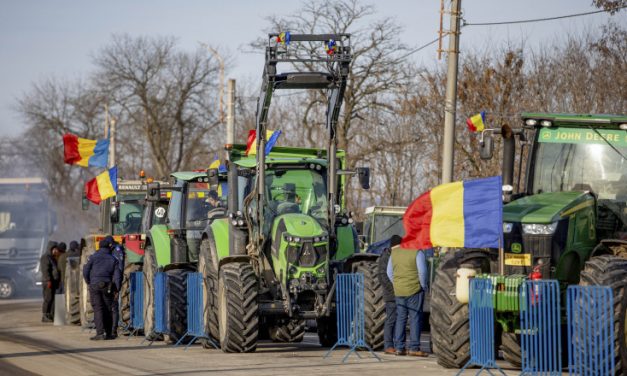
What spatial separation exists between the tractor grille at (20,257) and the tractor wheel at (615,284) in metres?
33.5

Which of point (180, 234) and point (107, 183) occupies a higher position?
point (107, 183)

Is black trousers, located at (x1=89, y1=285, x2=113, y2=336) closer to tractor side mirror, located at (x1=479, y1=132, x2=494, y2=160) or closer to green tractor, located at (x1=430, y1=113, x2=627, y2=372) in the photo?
green tractor, located at (x1=430, y1=113, x2=627, y2=372)

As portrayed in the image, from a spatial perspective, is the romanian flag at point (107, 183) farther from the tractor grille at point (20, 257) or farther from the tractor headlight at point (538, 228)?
the tractor grille at point (20, 257)

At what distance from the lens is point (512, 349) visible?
1503cm

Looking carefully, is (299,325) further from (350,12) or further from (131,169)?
(131,169)

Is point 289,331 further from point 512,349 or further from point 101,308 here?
point 512,349

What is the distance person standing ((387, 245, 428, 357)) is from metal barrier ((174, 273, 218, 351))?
336 cm

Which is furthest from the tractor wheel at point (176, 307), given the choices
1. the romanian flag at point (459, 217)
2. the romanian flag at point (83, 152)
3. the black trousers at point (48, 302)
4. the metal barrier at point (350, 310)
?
the romanian flag at point (83, 152)

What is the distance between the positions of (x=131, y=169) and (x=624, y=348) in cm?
6016

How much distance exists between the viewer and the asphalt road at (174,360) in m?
15.0

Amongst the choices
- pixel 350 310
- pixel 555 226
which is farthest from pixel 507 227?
pixel 350 310

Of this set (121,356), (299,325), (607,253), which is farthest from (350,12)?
(607,253)

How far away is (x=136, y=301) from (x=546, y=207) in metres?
10.5

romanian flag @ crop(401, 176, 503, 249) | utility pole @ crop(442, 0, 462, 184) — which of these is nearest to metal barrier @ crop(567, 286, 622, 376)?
→ romanian flag @ crop(401, 176, 503, 249)
